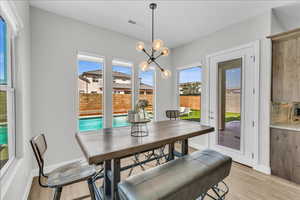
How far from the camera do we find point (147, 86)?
421 cm

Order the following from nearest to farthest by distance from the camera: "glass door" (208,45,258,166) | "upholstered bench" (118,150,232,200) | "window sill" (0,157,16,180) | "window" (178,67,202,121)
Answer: "upholstered bench" (118,150,232,200)
"window sill" (0,157,16,180)
"glass door" (208,45,258,166)
"window" (178,67,202,121)

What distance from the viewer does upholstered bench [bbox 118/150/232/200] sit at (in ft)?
3.64

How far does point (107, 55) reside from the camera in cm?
338

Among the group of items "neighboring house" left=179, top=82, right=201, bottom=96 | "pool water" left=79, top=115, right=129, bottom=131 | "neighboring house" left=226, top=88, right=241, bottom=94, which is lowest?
"pool water" left=79, top=115, right=129, bottom=131

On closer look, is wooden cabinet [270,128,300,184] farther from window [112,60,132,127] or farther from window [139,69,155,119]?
window [112,60,132,127]

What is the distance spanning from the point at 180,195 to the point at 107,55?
3145 mm

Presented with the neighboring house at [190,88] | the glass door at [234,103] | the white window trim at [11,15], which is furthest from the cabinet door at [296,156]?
the white window trim at [11,15]

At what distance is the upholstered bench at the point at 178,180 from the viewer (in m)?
1.11

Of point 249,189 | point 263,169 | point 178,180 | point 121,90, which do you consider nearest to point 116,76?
point 121,90

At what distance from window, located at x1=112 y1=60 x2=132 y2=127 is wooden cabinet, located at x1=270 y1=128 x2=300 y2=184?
3.08 metres

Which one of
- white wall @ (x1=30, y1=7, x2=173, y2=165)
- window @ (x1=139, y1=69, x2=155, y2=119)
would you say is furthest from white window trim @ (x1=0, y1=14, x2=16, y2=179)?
window @ (x1=139, y1=69, x2=155, y2=119)

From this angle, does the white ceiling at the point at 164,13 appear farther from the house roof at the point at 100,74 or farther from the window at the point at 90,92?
the house roof at the point at 100,74

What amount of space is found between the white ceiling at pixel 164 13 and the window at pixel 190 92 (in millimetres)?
1154

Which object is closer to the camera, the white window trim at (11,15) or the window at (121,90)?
the white window trim at (11,15)
